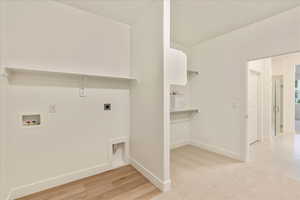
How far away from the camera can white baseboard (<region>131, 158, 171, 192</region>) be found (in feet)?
5.86

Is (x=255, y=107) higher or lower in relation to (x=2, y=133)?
higher

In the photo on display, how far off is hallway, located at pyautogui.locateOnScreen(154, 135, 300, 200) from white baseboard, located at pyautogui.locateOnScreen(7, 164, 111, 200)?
116cm

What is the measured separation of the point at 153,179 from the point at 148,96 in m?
1.25

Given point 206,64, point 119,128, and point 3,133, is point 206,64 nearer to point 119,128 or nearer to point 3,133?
point 119,128

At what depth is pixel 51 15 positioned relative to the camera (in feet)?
6.16

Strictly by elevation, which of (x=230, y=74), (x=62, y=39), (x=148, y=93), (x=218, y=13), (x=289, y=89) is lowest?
(x=148, y=93)

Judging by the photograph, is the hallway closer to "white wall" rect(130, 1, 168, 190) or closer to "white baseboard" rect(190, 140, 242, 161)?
"white baseboard" rect(190, 140, 242, 161)

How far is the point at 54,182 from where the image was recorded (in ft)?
6.22

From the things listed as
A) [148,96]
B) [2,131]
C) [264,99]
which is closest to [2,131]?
[2,131]

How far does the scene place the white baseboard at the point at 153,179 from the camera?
1.79m

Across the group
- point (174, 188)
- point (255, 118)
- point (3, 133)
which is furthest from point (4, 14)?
point (255, 118)

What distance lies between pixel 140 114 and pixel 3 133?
1.71m

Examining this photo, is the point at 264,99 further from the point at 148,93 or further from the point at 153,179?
the point at 153,179

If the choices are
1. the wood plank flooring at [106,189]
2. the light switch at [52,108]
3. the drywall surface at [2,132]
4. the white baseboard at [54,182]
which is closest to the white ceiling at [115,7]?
the drywall surface at [2,132]
